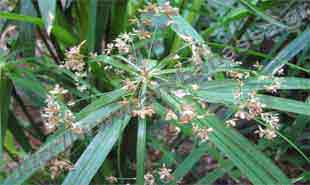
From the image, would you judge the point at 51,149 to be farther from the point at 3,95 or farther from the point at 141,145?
the point at 3,95

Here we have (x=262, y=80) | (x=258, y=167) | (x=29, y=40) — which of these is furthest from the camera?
(x=29, y=40)

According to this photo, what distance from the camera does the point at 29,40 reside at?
109 centimetres

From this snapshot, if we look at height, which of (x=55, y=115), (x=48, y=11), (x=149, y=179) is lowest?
(x=149, y=179)

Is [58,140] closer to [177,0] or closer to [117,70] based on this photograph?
[117,70]

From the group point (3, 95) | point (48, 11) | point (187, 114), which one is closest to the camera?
point (187, 114)

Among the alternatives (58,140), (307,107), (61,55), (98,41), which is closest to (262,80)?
(307,107)

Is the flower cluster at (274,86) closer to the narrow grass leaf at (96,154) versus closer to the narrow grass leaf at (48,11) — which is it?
the narrow grass leaf at (96,154)

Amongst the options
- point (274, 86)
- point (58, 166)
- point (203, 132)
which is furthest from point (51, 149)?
point (274, 86)

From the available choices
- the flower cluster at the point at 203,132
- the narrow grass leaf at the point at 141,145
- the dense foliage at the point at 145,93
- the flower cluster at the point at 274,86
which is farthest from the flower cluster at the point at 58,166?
the flower cluster at the point at 274,86

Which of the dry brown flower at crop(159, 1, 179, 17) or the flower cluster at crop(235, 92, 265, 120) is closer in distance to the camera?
the flower cluster at crop(235, 92, 265, 120)

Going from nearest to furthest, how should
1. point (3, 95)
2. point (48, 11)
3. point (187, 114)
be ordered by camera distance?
1. point (187, 114)
2. point (48, 11)
3. point (3, 95)

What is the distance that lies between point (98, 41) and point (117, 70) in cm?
29

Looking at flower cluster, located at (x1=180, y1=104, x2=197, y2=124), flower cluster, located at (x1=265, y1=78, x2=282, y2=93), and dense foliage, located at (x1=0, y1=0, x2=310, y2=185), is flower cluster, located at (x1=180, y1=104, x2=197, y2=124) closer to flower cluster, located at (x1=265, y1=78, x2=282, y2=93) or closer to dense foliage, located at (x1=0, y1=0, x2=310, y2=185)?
dense foliage, located at (x1=0, y1=0, x2=310, y2=185)

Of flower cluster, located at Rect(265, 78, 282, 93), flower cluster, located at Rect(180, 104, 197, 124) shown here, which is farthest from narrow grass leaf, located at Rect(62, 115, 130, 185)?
flower cluster, located at Rect(265, 78, 282, 93)
